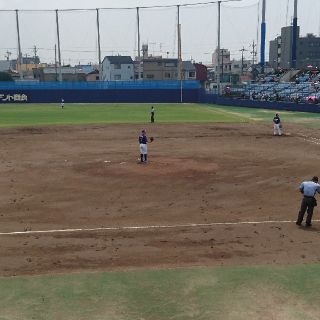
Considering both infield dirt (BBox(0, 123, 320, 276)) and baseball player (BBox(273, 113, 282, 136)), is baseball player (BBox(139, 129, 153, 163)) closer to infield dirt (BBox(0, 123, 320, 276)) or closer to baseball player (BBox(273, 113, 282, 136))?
infield dirt (BBox(0, 123, 320, 276))

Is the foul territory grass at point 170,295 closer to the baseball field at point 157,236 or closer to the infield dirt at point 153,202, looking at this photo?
the baseball field at point 157,236

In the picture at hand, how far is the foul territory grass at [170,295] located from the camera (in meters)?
8.14

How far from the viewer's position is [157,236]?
1239 cm

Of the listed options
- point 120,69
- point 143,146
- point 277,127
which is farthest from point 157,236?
point 120,69

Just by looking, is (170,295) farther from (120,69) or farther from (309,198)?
(120,69)

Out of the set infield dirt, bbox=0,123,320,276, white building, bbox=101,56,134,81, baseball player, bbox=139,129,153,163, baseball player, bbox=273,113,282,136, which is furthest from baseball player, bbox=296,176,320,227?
white building, bbox=101,56,134,81

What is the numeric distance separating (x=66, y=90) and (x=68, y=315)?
246 feet

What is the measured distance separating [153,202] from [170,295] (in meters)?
7.28

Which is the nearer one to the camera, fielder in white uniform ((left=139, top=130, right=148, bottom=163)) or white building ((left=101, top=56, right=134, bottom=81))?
fielder in white uniform ((left=139, top=130, right=148, bottom=163))

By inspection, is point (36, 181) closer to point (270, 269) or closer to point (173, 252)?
point (173, 252)

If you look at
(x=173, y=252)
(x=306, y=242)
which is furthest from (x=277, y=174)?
(x=173, y=252)

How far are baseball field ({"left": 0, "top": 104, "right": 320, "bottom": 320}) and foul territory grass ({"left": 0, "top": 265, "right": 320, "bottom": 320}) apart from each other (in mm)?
22

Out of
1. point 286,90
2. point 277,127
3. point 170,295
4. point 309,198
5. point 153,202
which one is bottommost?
point 153,202

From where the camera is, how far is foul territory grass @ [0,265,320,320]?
26.7 feet
